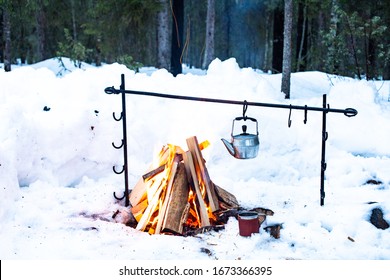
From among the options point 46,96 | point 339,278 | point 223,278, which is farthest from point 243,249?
point 46,96

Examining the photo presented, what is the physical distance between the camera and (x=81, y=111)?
7156 mm

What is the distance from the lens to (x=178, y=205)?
532cm

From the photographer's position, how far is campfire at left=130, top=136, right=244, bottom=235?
524cm

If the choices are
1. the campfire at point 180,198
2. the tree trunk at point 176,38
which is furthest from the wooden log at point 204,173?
the tree trunk at point 176,38

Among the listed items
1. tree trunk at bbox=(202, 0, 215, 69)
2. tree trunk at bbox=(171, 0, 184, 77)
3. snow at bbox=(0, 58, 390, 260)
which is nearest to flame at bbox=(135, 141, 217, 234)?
snow at bbox=(0, 58, 390, 260)

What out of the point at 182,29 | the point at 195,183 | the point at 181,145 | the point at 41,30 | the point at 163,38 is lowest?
the point at 195,183

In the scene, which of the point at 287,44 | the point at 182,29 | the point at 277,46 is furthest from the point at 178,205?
the point at 277,46

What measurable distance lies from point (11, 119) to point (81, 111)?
1.15 m

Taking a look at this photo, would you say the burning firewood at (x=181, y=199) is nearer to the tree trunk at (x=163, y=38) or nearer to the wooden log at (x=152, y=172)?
the wooden log at (x=152, y=172)

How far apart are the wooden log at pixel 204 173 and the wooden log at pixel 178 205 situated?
0.69 feet

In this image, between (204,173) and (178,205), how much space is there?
55 centimetres

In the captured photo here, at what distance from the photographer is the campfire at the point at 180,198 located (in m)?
5.24

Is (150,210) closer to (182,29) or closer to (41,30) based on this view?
(182,29)

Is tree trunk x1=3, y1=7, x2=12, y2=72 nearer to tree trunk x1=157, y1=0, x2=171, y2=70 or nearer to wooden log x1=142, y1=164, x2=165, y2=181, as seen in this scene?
tree trunk x1=157, y1=0, x2=171, y2=70
